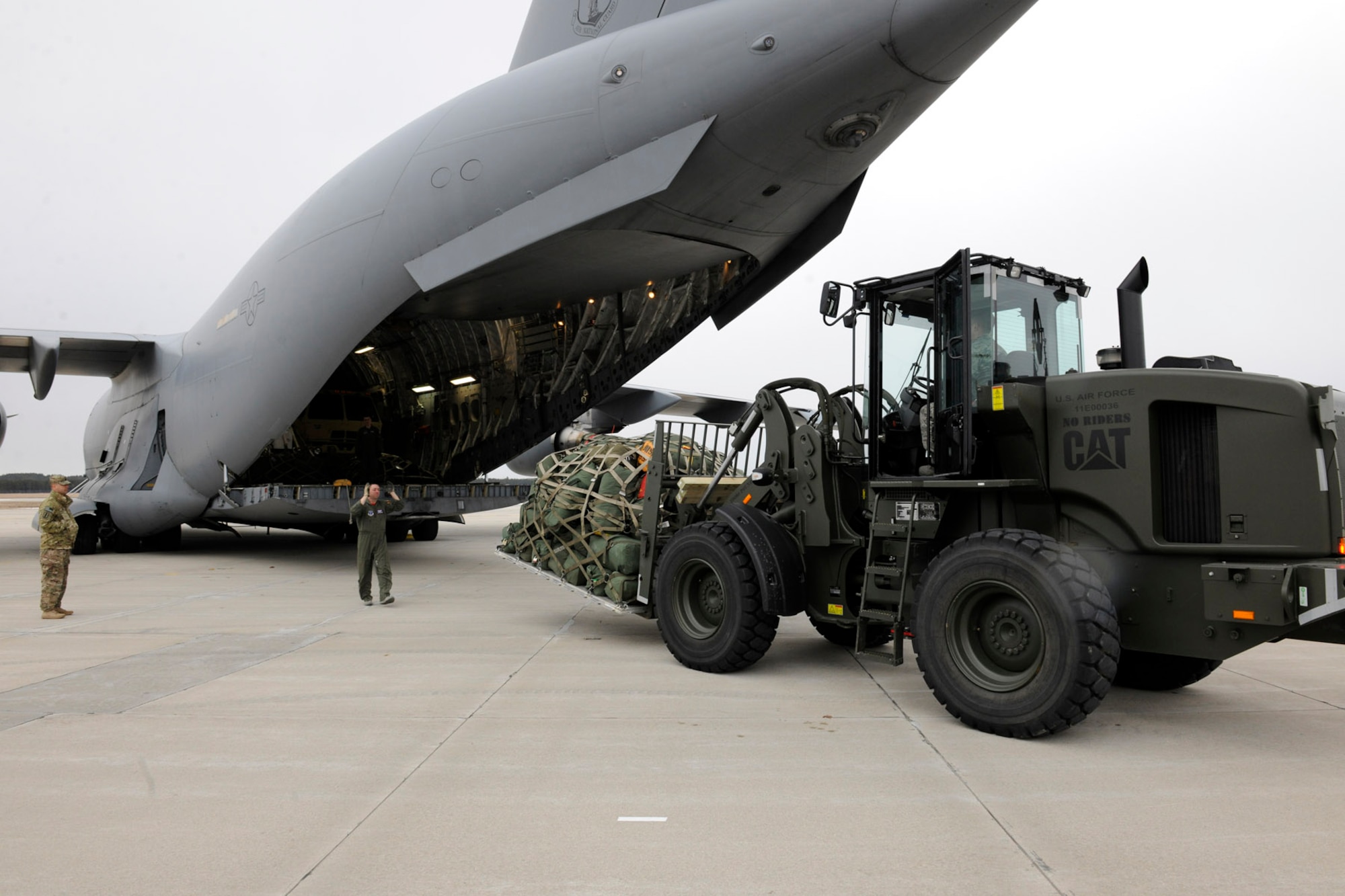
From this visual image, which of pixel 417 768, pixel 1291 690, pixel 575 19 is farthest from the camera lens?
pixel 575 19

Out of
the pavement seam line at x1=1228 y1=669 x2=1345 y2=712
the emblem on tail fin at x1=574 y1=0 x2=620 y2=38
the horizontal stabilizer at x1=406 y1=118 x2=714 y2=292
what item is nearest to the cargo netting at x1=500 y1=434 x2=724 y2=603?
the horizontal stabilizer at x1=406 y1=118 x2=714 y2=292

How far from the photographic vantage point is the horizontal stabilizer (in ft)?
30.7

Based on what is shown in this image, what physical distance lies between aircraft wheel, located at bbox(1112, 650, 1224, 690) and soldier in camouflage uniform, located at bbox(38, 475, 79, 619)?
973 cm

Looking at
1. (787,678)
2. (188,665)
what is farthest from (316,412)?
(787,678)

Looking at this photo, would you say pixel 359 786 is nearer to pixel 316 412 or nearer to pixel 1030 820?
pixel 1030 820

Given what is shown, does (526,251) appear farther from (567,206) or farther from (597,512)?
(597,512)

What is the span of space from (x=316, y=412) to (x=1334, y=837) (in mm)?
17458

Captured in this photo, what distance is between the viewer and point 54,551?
9.19m

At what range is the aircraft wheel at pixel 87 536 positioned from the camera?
17062mm

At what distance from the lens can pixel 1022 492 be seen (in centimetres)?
548

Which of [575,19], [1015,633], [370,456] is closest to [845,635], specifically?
[1015,633]

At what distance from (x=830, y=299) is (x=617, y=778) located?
136 inches

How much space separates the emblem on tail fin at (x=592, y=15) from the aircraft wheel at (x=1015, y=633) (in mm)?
8099

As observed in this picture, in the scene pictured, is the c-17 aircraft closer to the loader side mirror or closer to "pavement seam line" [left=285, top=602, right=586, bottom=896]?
the loader side mirror
